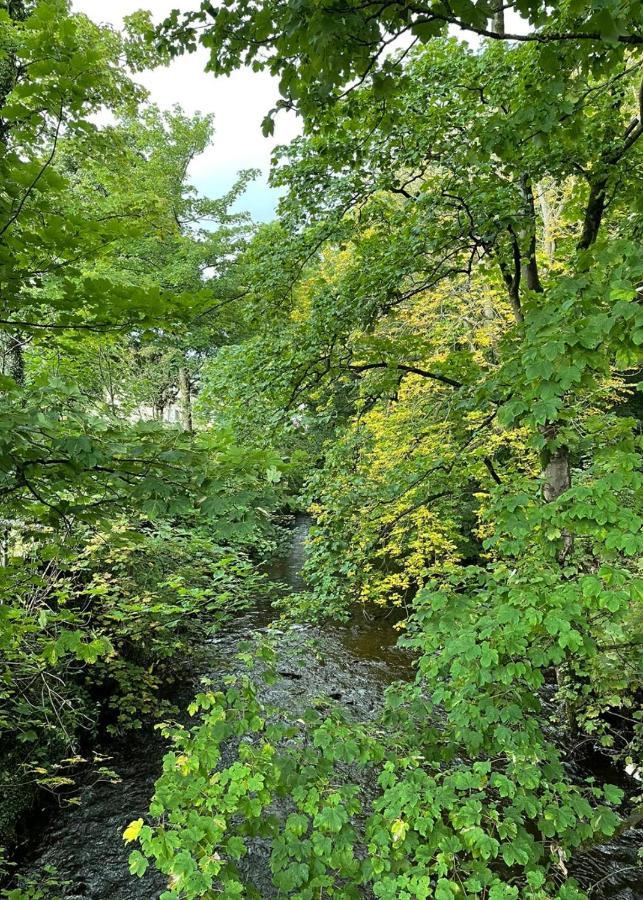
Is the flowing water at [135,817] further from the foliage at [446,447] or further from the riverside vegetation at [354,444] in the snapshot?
the foliage at [446,447]

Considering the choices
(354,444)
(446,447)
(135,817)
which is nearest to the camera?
(135,817)

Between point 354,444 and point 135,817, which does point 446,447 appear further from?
point 135,817

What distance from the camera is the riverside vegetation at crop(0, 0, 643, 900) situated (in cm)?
210

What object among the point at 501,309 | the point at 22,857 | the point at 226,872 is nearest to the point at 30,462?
the point at 226,872

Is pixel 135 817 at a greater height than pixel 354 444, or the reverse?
pixel 354 444

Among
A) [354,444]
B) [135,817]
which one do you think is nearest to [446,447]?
[354,444]

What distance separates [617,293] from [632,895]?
502 centimetres

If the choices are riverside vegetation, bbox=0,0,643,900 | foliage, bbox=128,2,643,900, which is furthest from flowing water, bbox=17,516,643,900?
foliage, bbox=128,2,643,900

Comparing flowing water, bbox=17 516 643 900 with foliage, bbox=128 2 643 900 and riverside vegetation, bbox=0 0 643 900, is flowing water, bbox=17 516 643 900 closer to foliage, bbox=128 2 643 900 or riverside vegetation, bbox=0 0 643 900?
riverside vegetation, bbox=0 0 643 900

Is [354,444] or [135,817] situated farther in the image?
[354,444]

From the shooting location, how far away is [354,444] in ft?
16.1

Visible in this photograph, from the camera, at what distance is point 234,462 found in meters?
2.12

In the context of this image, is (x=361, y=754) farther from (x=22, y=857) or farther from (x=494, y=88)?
(x=494, y=88)

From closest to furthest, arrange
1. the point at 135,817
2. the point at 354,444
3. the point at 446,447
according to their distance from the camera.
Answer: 1. the point at 135,817
2. the point at 354,444
3. the point at 446,447
